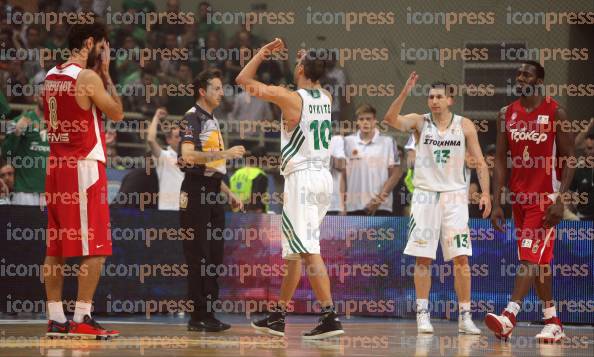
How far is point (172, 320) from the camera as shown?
1219cm

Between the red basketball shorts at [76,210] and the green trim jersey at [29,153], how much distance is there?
4.86 m

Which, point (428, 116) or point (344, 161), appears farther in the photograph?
point (344, 161)

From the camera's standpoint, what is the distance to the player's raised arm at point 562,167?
9891 millimetres

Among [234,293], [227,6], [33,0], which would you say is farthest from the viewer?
[33,0]

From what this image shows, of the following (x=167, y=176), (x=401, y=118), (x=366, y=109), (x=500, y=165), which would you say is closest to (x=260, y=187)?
(x=167, y=176)

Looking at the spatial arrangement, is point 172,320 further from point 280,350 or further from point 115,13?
point 115,13

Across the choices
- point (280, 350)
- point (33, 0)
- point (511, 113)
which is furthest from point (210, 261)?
point (33, 0)

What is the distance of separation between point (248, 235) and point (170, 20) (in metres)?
5.08

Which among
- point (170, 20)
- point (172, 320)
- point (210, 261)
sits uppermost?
point (170, 20)

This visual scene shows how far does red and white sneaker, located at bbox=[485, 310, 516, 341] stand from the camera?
31.6 ft

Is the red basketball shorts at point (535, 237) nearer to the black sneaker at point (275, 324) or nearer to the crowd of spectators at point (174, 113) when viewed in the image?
the black sneaker at point (275, 324)

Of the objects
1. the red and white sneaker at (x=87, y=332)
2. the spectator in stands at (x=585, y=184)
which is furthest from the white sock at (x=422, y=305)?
the spectator in stands at (x=585, y=184)

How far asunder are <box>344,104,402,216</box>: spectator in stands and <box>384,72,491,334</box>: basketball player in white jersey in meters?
2.91

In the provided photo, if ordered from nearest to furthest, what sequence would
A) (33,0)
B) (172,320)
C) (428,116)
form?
1. (428,116)
2. (172,320)
3. (33,0)
